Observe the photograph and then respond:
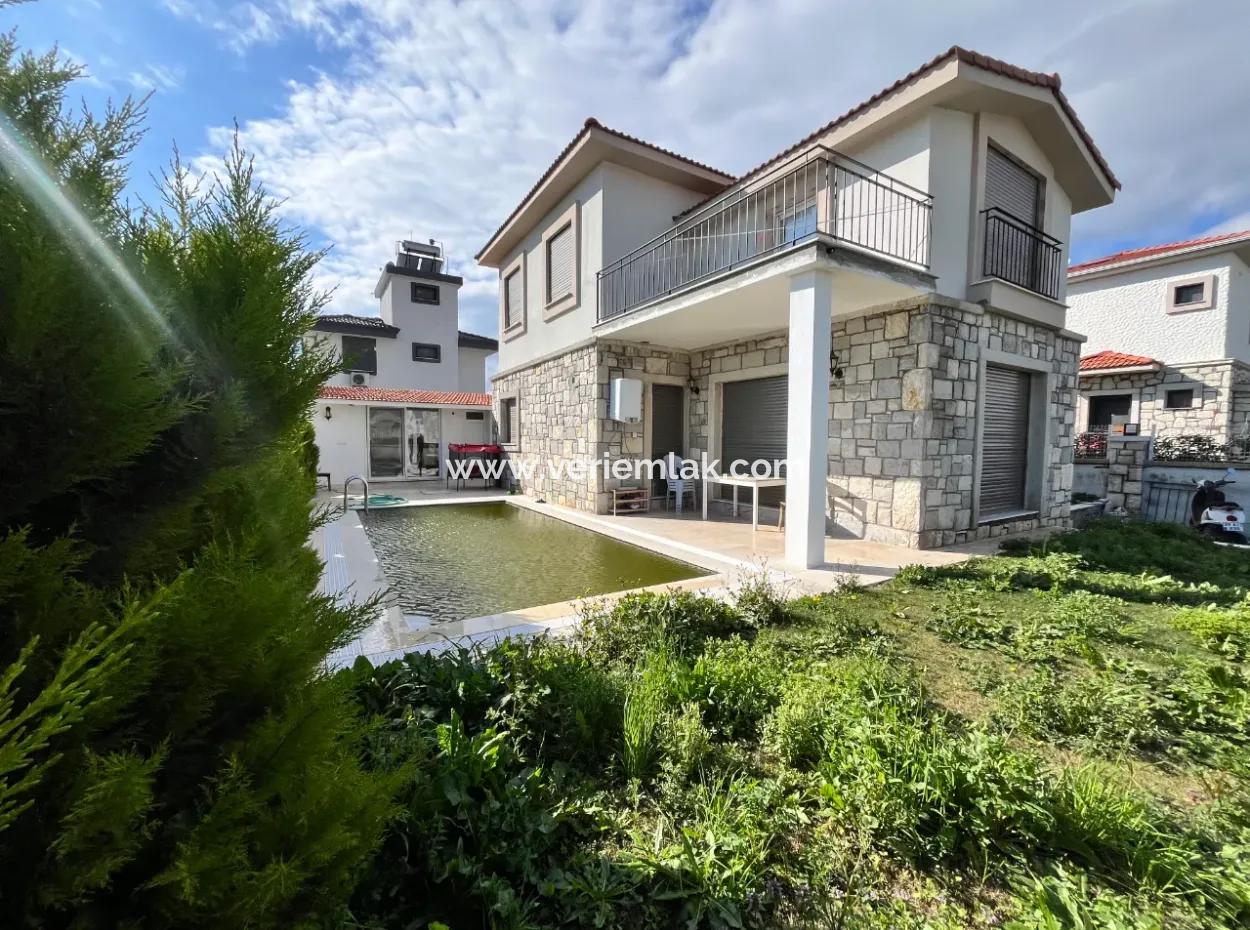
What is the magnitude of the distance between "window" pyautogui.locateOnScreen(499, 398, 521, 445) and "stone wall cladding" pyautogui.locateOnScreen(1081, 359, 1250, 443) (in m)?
16.4

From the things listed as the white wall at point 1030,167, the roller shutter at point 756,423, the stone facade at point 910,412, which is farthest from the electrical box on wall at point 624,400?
the white wall at point 1030,167

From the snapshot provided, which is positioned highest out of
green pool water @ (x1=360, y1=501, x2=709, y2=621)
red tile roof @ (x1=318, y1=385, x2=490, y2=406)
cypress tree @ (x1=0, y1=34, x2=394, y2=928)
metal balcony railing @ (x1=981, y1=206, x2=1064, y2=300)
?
metal balcony railing @ (x1=981, y1=206, x2=1064, y2=300)

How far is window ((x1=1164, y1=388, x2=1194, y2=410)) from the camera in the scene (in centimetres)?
1351

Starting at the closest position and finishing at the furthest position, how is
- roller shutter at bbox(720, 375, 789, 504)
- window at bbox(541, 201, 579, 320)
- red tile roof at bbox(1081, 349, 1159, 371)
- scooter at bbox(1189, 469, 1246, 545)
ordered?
roller shutter at bbox(720, 375, 789, 504) → scooter at bbox(1189, 469, 1246, 545) → window at bbox(541, 201, 579, 320) → red tile roof at bbox(1081, 349, 1159, 371)

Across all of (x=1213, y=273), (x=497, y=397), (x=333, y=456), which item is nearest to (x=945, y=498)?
(x=497, y=397)

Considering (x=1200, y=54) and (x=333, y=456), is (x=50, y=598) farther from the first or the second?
(x=333, y=456)

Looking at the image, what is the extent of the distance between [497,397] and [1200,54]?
48.6ft

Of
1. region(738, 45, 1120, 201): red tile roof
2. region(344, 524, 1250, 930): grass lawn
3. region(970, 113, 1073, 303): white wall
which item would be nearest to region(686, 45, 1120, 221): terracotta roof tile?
region(738, 45, 1120, 201): red tile roof

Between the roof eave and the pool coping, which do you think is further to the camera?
the roof eave

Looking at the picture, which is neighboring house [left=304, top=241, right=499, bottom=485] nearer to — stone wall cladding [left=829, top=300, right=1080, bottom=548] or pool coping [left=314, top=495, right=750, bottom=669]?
pool coping [left=314, top=495, right=750, bottom=669]

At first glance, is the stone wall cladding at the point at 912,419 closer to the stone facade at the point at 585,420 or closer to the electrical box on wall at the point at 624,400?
the electrical box on wall at the point at 624,400

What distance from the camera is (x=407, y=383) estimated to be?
72.4 ft

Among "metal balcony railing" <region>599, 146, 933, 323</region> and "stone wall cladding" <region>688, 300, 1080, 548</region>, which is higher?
"metal balcony railing" <region>599, 146, 933, 323</region>

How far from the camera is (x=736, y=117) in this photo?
8375 millimetres
